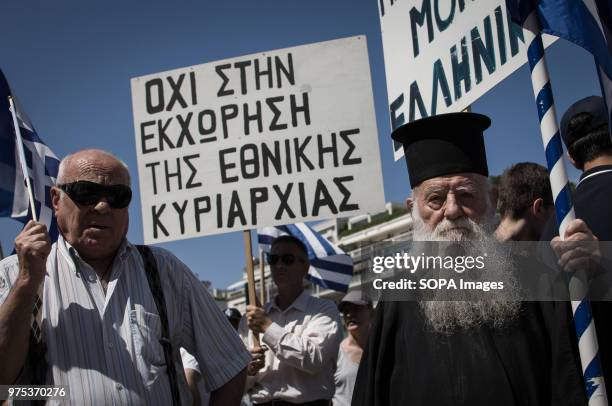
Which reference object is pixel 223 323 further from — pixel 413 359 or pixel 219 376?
pixel 413 359

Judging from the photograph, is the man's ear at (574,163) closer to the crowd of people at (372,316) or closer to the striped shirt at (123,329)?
the crowd of people at (372,316)

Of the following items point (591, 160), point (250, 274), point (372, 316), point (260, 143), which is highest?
point (260, 143)

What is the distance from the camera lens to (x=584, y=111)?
11.0 ft

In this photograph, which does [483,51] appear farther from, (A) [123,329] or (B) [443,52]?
(A) [123,329]

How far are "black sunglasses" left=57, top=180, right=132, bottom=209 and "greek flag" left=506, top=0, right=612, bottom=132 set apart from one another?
2054mm

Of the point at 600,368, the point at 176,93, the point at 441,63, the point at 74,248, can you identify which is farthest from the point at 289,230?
the point at 600,368

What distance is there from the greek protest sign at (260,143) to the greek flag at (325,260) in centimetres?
495

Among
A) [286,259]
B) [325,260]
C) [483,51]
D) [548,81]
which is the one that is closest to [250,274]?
[286,259]

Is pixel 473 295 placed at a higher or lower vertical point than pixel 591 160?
lower

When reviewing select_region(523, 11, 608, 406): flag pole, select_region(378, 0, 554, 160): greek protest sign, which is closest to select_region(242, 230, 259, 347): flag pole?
select_region(378, 0, 554, 160): greek protest sign

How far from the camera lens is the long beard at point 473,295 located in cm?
295

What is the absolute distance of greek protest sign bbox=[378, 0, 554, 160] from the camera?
374 cm

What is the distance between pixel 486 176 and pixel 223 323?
4.92 feet

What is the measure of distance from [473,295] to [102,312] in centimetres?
166
